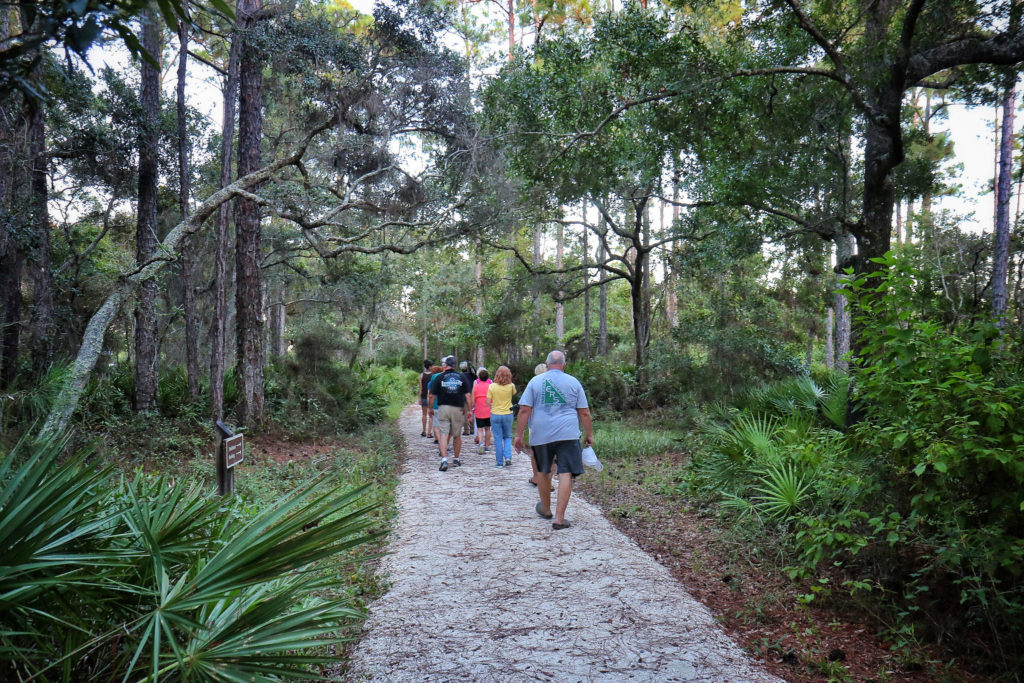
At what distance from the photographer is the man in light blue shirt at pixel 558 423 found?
21.3 ft

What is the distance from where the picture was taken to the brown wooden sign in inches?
186

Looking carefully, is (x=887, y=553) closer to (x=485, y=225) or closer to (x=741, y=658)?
(x=741, y=658)

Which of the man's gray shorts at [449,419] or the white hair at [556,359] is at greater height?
the white hair at [556,359]

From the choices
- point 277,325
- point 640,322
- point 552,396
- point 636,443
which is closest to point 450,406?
point 636,443

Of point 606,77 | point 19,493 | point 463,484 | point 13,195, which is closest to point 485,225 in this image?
point 606,77

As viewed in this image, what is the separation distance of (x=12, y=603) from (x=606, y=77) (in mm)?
9992

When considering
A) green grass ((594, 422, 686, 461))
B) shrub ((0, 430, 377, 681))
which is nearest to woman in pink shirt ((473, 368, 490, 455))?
green grass ((594, 422, 686, 461))

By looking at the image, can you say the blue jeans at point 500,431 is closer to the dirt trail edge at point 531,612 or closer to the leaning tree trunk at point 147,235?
the dirt trail edge at point 531,612

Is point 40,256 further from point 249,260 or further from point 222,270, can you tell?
point 249,260

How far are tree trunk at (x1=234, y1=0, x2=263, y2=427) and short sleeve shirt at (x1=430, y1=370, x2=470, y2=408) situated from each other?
454 cm

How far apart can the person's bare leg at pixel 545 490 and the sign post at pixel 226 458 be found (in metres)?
3.33

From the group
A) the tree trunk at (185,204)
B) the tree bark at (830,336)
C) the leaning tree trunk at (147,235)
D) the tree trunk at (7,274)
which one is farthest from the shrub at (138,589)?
the tree bark at (830,336)

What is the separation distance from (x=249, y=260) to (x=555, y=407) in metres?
9.07

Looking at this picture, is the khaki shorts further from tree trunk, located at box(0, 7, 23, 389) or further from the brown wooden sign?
tree trunk, located at box(0, 7, 23, 389)
